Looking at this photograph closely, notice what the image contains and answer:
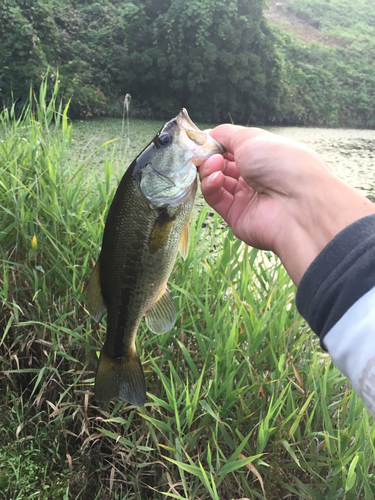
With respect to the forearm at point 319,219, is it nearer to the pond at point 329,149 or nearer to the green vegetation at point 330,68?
the pond at point 329,149

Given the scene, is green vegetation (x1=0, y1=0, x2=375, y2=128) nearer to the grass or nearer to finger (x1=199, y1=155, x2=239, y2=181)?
the grass

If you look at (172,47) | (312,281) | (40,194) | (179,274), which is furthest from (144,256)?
(172,47)

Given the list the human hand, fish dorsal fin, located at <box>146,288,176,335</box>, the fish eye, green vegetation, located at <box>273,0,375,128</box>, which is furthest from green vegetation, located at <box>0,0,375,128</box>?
fish dorsal fin, located at <box>146,288,176,335</box>

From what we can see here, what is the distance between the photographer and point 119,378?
3.92 ft

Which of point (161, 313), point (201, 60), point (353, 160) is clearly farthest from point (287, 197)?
point (201, 60)

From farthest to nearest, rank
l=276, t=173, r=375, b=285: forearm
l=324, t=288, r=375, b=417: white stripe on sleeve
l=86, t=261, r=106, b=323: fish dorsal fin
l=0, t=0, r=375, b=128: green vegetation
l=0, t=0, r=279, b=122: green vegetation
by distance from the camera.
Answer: l=0, t=0, r=279, b=122: green vegetation, l=0, t=0, r=375, b=128: green vegetation, l=86, t=261, r=106, b=323: fish dorsal fin, l=276, t=173, r=375, b=285: forearm, l=324, t=288, r=375, b=417: white stripe on sleeve

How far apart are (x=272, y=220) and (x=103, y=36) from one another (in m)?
25.2

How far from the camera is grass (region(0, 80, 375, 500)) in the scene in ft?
4.63

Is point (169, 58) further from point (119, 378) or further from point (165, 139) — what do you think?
point (119, 378)

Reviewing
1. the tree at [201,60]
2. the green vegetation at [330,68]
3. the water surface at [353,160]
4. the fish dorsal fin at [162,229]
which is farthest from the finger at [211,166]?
the green vegetation at [330,68]

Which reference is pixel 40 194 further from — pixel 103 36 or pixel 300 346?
pixel 103 36

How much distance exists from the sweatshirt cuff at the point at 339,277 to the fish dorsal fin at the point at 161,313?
44 cm

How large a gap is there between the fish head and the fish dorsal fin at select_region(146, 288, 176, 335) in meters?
0.34

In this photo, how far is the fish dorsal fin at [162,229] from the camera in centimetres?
108
